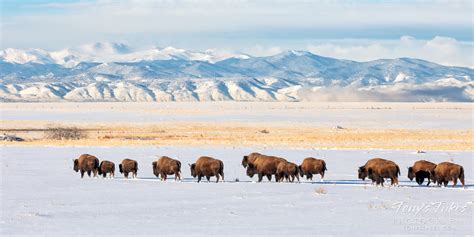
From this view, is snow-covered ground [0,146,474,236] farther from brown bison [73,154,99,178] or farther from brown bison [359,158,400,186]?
brown bison [359,158,400,186]

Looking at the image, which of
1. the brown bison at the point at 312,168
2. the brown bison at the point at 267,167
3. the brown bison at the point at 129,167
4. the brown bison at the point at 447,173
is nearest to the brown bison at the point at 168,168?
the brown bison at the point at 129,167

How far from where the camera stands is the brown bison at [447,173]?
2306cm

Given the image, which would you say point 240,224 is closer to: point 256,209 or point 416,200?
point 256,209

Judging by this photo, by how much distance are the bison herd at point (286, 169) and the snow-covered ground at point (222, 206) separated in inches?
17.9

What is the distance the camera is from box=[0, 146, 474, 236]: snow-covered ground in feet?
49.1

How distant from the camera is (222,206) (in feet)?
59.2

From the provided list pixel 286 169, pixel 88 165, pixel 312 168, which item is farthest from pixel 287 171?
pixel 88 165

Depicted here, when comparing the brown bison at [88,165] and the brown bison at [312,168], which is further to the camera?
the brown bison at [88,165]

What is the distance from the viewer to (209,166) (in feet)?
78.1

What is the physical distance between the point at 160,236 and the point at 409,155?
24.8m

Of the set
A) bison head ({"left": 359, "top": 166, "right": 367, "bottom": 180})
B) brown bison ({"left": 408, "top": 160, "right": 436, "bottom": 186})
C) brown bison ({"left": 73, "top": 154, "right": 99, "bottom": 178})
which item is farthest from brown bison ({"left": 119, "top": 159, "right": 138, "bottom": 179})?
brown bison ({"left": 408, "top": 160, "right": 436, "bottom": 186})

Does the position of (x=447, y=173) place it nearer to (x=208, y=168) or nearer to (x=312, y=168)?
(x=312, y=168)

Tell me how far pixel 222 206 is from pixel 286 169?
5860 millimetres

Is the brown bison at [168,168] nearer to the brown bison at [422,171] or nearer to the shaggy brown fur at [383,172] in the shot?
the shaggy brown fur at [383,172]
